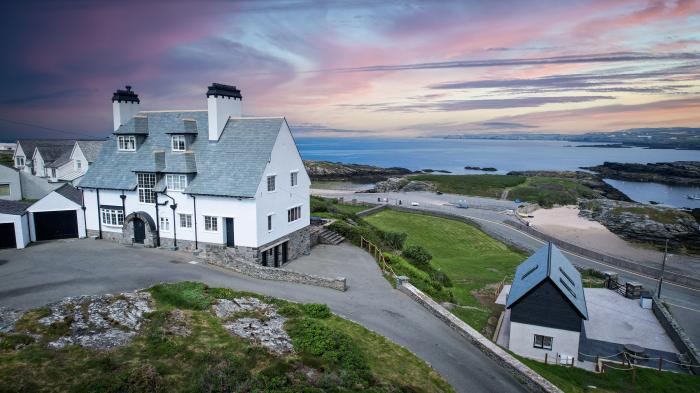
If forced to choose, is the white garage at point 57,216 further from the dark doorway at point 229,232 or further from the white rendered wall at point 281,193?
the white rendered wall at point 281,193

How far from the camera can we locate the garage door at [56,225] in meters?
29.1

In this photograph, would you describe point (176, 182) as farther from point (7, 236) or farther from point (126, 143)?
point (7, 236)

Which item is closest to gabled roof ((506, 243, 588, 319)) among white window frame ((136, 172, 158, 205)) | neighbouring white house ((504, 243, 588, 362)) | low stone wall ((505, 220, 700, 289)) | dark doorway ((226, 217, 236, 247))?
neighbouring white house ((504, 243, 588, 362))

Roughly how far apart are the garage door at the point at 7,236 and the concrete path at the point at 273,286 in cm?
84

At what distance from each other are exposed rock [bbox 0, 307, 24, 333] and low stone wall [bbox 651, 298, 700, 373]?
104ft

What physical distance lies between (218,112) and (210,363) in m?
18.9

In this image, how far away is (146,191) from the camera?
93.1 feet

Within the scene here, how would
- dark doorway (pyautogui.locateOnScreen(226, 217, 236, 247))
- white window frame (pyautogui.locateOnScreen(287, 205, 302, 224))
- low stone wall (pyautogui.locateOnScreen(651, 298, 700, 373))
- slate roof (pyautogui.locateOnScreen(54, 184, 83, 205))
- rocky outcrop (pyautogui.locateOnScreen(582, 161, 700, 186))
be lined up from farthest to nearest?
rocky outcrop (pyautogui.locateOnScreen(582, 161, 700, 186)) → slate roof (pyautogui.locateOnScreen(54, 184, 83, 205)) → white window frame (pyautogui.locateOnScreen(287, 205, 302, 224)) → dark doorway (pyautogui.locateOnScreen(226, 217, 236, 247)) → low stone wall (pyautogui.locateOnScreen(651, 298, 700, 373))

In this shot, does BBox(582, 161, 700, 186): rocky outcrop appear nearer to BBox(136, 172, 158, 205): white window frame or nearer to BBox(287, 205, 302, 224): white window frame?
BBox(287, 205, 302, 224): white window frame


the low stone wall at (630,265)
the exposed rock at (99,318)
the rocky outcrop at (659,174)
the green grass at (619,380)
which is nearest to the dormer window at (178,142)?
the exposed rock at (99,318)

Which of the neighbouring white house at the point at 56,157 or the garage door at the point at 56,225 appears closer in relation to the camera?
the garage door at the point at 56,225

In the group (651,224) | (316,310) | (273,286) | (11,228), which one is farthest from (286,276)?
(651,224)

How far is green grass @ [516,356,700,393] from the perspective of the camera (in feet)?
62.4

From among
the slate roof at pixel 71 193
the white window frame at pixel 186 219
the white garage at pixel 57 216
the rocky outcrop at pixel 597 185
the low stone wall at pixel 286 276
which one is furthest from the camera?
the rocky outcrop at pixel 597 185
